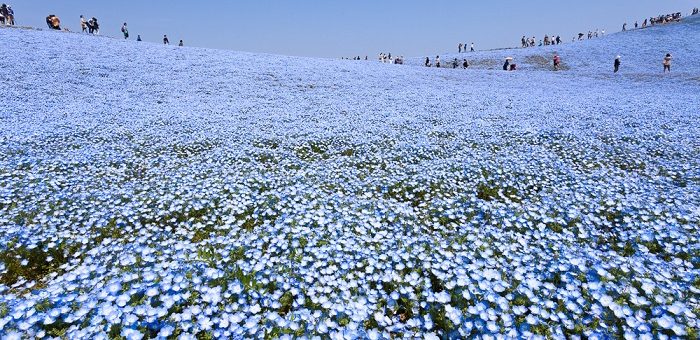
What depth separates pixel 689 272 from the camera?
3.73m

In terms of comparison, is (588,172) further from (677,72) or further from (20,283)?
(677,72)

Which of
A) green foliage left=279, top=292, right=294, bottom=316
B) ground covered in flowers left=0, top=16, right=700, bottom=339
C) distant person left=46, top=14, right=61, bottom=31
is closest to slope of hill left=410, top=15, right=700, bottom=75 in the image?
ground covered in flowers left=0, top=16, right=700, bottom=339

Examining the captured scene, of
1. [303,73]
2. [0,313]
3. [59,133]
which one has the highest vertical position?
[303,73]

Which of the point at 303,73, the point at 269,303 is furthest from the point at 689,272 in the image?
the point at 303,73

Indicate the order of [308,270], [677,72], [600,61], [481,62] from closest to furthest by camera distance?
[308,270] < [677,72] < [600,61] < [481,62]

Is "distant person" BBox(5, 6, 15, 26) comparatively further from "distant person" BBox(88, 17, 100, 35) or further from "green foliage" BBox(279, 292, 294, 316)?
"green foliage" BBox(279, 292, 294, 316)

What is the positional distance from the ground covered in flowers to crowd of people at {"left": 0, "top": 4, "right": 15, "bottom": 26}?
76.5 feet

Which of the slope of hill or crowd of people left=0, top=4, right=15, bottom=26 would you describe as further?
the slope of hill

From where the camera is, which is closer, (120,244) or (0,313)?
(0,313)

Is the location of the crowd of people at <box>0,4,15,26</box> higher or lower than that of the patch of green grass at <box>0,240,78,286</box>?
higher

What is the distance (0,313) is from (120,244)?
4.70ft

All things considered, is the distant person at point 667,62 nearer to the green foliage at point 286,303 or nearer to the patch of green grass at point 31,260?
the green foliage at point 286,303

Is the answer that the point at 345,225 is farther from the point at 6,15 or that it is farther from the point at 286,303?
the point at 6,15

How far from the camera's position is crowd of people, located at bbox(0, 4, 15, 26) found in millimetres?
28523
